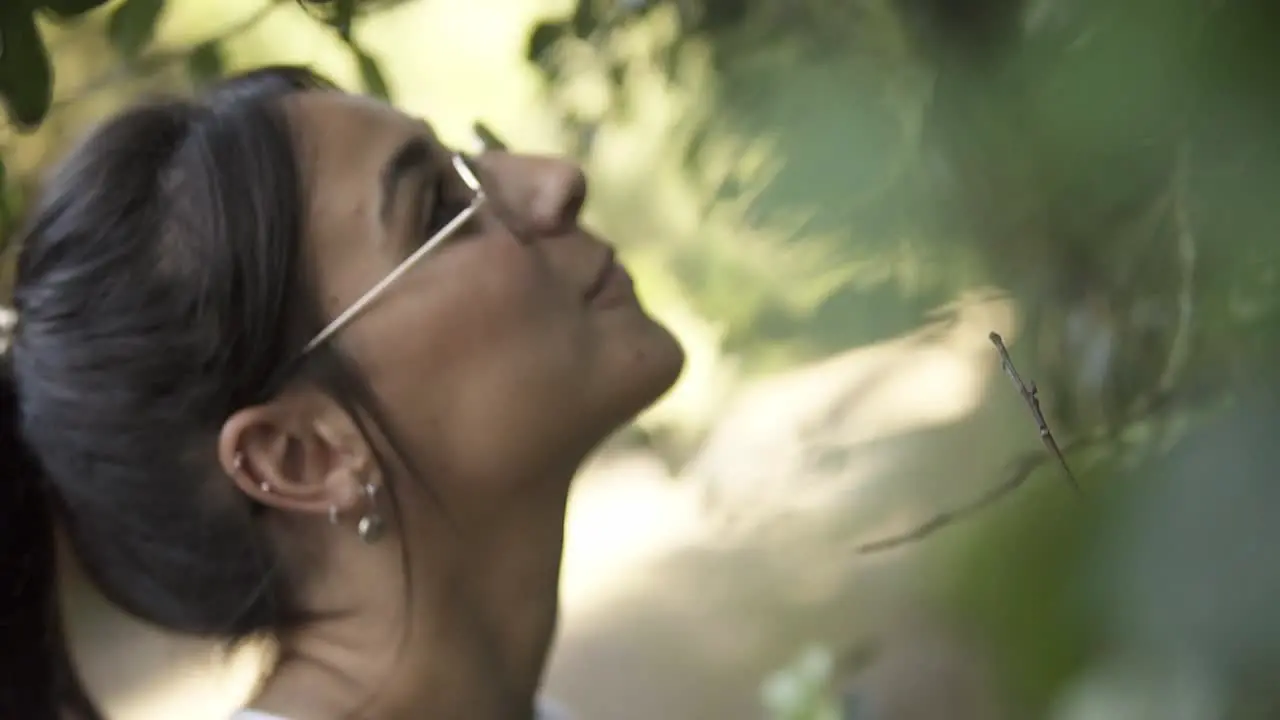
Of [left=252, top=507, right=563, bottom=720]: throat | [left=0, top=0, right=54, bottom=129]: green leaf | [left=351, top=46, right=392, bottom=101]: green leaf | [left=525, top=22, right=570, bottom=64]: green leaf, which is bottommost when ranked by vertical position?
[left=252, top=507, right=563, bottom=720]: throat

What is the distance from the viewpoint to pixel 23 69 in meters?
0.65

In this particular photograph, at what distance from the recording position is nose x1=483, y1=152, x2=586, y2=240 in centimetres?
56

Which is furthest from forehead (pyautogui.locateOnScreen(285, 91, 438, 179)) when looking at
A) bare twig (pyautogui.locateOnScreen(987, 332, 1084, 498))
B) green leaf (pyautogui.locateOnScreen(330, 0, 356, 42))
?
bare twig (pyautogui.locateOnScreen(987, 332, 1084, 498))

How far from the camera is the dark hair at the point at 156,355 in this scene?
1.72 ft

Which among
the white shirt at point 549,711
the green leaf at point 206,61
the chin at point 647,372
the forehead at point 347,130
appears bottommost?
the white shirt at point 549,711

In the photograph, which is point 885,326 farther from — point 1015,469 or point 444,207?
point 444,207

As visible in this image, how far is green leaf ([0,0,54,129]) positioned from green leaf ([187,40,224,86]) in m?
0.07

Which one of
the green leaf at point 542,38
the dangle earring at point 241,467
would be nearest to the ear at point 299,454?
the dangle earring at point 241,467

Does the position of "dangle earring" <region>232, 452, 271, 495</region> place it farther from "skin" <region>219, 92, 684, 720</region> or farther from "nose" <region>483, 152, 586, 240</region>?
"nose" <region>483, 152, 586, 240</region>

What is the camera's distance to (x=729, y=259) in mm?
592

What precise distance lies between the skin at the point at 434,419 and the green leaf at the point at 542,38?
0.08m

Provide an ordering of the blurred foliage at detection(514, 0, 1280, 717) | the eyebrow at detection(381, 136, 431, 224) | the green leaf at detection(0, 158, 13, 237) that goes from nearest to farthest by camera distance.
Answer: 1. the blurred foliage at detection(514, 0, 1280, 717)
2. the eyebrow at detection(381, 136, 431, 224)
3. the green leaf at detection(0, 158, 13, 237)

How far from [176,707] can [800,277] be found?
1.29 feet

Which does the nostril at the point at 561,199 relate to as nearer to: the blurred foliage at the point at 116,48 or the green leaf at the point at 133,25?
the blurred foliage at the point at 116,48
